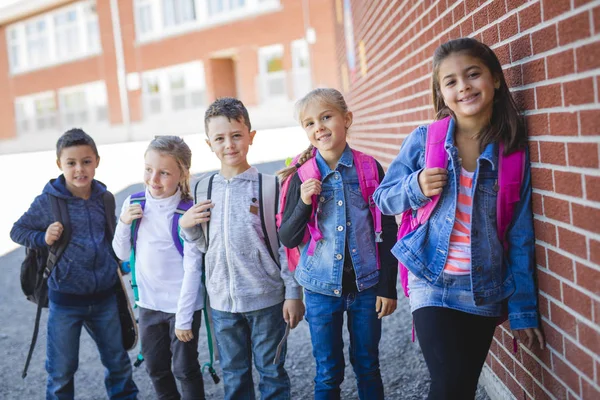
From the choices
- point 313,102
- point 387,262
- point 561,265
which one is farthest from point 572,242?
point 313,102

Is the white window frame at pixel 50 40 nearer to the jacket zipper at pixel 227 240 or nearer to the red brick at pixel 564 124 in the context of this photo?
the jacket zipper at pixel 227 240

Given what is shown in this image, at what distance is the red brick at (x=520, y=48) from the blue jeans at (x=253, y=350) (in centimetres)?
157

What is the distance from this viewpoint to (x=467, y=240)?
7.16ft

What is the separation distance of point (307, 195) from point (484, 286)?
2.76ft

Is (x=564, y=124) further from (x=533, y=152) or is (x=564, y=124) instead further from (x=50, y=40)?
(x=50, y=40)

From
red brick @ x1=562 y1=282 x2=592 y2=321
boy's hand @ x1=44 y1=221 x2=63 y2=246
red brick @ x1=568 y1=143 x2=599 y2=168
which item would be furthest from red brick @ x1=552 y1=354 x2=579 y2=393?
boy's hand @ x1=44 y1=221 x2=63 y2=246

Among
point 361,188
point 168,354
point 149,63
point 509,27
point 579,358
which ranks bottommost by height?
point 168,354

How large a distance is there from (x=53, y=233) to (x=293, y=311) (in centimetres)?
149

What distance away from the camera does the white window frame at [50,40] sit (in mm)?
30469

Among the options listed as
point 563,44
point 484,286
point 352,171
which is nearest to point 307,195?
point 352,171

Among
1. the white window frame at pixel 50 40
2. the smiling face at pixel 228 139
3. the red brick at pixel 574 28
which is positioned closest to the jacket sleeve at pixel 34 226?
the smiling face at pixel 228 139

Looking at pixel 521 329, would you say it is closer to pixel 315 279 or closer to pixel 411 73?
pixel 315 279

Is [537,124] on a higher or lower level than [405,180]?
higher

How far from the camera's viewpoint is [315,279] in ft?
8.92
